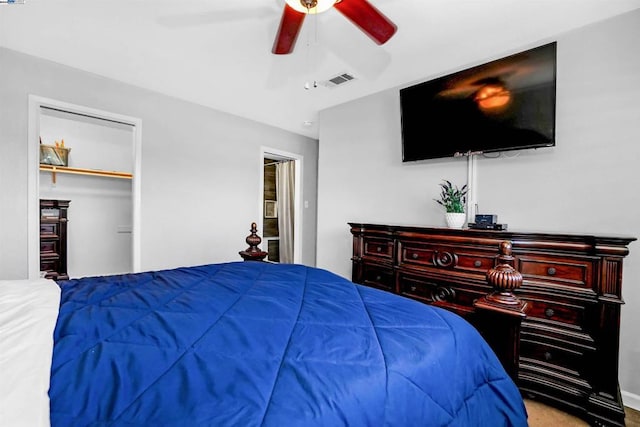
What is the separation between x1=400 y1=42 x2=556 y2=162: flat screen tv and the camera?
79.4 inches

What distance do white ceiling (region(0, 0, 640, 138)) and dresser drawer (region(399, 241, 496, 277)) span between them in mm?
1555

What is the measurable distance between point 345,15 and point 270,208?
4558 millimetres

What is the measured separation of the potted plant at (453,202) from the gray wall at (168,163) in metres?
2.47

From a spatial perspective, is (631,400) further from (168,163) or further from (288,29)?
(168,163)

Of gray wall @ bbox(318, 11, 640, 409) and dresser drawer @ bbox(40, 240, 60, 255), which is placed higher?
gray wall @ bbox(318, 11, 640, 409)

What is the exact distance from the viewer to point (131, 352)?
0.74 m

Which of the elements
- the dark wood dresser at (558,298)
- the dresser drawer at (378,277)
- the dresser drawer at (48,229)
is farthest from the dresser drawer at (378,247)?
the dresser drawer at (48,229)

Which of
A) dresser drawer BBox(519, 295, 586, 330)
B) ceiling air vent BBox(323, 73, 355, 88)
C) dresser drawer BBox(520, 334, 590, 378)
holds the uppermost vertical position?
ceiling air vent BBox(323, 73, 355, 88)

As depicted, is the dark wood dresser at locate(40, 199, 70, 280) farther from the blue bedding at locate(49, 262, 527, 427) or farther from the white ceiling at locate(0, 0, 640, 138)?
the blue bedding at locate(49, 262, 527, 427)

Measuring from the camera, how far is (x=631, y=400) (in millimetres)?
1830

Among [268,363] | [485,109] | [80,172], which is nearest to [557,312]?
[485,109]

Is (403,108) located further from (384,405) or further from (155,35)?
(384,405)

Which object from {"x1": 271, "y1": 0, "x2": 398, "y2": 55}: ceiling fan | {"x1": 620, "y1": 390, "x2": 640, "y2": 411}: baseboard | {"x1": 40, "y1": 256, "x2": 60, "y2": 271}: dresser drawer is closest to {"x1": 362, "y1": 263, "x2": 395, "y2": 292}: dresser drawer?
{"x1": 620, "y1": 390, "x2": 640, "y2": 411}: baseboard

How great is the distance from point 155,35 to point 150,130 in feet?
4.01
